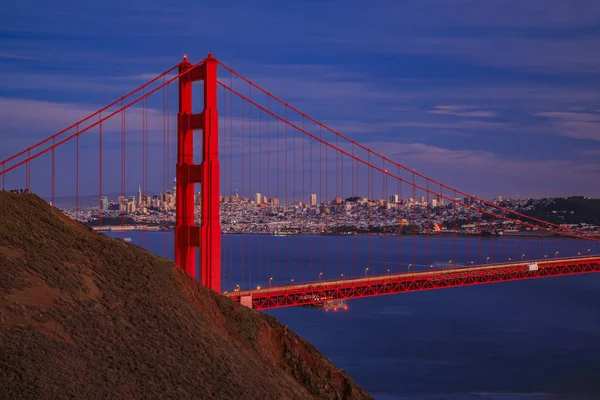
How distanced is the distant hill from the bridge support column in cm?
9008

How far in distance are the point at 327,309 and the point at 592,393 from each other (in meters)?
22.9

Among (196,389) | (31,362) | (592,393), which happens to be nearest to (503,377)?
(592,393)

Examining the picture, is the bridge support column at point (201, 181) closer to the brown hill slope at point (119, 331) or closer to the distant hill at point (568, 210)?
the brown hill slope at point (119, 331)

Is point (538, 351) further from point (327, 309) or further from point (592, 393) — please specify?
point (327, 309)

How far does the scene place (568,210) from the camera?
110312mm

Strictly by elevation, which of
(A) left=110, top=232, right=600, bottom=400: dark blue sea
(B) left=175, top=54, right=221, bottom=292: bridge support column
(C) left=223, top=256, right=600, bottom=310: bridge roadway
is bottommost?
(A) left=110, top=232, right=600, bottom=400: dark blue sea

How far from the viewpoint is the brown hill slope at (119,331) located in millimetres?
9312

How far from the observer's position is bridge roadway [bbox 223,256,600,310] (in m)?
26.0

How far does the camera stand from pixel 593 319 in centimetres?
5281

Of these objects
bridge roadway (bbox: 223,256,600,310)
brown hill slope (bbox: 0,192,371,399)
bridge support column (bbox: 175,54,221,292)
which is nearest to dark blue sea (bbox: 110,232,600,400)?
bridge roadway (bbox: 223,256,600,310)

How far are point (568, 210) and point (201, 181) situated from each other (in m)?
98.2

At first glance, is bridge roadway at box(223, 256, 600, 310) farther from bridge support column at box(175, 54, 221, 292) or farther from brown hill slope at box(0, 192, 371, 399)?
brown hill slope at box(0, 192, 371, 399)

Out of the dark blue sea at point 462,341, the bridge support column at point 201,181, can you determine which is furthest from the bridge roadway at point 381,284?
the dark blue sea at point 462,341

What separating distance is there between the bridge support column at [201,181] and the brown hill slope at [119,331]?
5680mm
